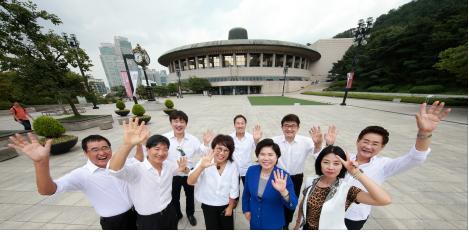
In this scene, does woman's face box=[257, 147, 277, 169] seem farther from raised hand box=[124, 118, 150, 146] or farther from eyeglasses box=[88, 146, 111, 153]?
eyeglasses box=[88, 146, 111, 153]

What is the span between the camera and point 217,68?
166 feet

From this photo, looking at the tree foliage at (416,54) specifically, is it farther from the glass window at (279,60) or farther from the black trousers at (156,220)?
the black trousers at (156,220)

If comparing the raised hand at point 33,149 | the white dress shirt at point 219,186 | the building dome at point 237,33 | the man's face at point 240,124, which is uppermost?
the building dome at point 237,33

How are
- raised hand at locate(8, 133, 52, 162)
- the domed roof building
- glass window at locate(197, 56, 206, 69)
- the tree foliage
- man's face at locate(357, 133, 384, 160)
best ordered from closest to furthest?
raised hand at locate(8, 133, 52, 162)
man's face at locate(357, 133, 384, 160)
the tree foliage
the domed roof building
glass window at locate(197, 56, 206, 69)

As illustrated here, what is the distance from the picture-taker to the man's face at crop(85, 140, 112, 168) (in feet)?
6.29

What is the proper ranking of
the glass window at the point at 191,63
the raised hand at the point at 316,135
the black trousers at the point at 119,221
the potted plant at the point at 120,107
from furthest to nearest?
the glass window at the point at 191,63 < the potted plant at the point at 120,107 < the raised hand at the point at 316,135 < the black trousers at the point at 119,221

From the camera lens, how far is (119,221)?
6.63ft

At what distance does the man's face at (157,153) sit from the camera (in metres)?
1.93

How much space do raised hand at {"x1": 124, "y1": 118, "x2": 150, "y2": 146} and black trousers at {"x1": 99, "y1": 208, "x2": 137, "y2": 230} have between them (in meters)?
1.02

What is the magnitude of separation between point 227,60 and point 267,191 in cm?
5132

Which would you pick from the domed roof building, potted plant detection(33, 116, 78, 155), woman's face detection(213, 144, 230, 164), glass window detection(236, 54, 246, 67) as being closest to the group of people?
woman's face detection(213, 144, 230, 164)

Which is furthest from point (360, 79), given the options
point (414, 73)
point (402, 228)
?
point (402, 228)

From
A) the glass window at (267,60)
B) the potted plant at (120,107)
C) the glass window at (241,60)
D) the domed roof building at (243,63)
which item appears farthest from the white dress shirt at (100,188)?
the glass window at (267,60)

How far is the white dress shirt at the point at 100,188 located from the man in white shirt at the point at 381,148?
2.72 m
